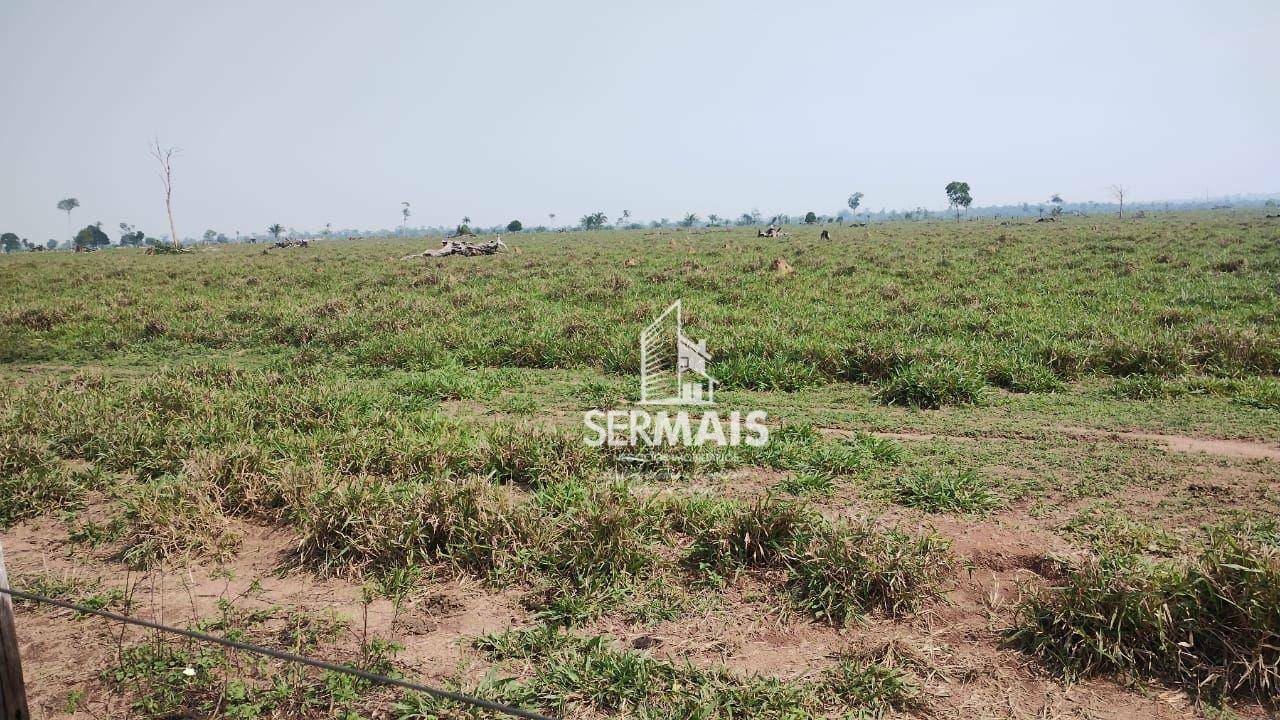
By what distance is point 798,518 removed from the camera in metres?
4.21

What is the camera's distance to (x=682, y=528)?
4.48 metres

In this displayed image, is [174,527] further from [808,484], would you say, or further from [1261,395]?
[1261,395]

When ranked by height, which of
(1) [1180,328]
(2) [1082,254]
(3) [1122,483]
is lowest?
(3) [1122,483]

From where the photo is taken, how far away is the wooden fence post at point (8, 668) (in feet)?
8.71

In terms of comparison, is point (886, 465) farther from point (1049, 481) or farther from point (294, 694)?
point (294, 694)

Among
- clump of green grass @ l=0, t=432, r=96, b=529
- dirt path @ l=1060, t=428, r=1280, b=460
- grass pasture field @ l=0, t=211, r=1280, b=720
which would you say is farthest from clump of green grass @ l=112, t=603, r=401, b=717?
dirt path @ l=1060, t=428, r=1280, b=460

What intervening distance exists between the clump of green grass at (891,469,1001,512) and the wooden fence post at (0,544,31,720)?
5.08 m

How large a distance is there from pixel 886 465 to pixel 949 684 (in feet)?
8.29

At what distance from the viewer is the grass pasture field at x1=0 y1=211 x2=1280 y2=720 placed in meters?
3.12

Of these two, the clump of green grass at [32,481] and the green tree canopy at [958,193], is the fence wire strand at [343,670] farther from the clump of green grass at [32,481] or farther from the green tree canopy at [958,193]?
the green tree canopy at [958,193]

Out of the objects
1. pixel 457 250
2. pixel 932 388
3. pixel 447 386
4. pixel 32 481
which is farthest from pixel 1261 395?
pixel 457 250

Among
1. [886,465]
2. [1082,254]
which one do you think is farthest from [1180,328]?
[1082,254]

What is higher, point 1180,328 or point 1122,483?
point 1180,328

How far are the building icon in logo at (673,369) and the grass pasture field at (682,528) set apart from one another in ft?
0.70
